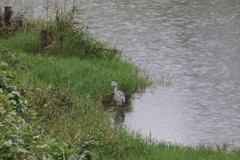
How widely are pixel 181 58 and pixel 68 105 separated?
5.97m

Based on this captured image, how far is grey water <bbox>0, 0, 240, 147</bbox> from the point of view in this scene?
10.6 m

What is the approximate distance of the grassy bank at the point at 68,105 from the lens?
6.46 meters

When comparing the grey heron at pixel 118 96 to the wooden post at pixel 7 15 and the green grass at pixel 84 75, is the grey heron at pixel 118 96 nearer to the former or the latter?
the green grass at pixel 84 75

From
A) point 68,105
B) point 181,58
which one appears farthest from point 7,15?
point 68,105

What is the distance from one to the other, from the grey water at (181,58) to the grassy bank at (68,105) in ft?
2.68

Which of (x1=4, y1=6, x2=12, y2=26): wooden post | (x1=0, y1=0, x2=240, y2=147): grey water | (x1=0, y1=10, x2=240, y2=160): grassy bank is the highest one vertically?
(x1=4, y1=6, x2=12, y2=26): wooden post

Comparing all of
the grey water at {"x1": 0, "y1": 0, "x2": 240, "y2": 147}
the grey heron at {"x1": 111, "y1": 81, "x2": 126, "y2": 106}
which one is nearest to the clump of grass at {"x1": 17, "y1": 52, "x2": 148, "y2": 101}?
the grey heron at {"x1": 111, "y1": 81, "x2": 126, "y2": 106}

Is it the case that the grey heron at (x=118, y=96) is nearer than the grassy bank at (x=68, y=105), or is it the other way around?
the grassy bank at (x=68, y=105)

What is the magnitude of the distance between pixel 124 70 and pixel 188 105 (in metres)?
1.74

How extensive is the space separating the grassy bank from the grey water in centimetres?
82

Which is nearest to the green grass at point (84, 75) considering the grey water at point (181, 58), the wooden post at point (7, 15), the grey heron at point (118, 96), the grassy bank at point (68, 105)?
the grassy bank at point (68, 105)

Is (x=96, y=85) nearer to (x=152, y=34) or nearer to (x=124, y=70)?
(x=124, y=70)

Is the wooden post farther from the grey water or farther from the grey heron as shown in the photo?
the grey heron

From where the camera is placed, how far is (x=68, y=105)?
9.93 metres
